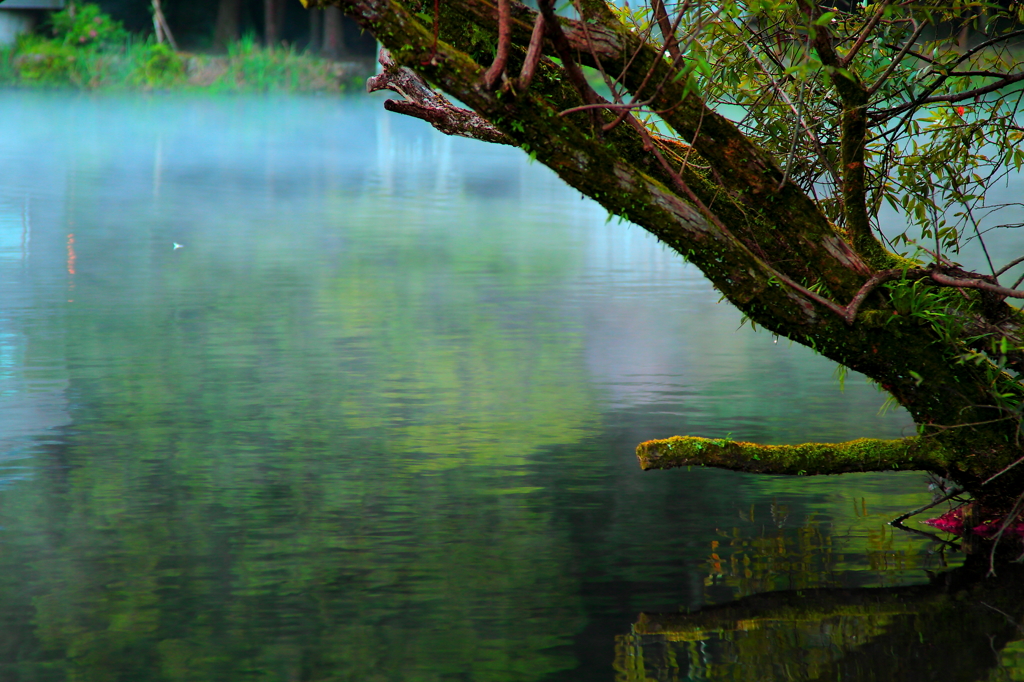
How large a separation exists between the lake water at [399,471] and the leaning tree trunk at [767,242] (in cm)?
49

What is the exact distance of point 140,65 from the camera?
33.0 meters

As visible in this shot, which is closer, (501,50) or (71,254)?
(501,50)

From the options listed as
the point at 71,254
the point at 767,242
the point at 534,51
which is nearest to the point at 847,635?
the point at 767,242

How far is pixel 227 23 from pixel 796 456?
35124 mm

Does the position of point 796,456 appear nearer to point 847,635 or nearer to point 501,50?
point 847,635

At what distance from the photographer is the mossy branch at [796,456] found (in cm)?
443

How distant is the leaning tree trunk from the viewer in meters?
4.16

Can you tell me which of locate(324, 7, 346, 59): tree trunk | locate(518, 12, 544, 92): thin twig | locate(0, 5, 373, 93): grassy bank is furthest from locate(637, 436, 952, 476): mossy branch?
locate(324, 7, 346, 59): tree trunk

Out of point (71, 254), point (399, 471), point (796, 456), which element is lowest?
point (399, 471)

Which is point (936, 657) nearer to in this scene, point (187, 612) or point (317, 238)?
point (187, 612)

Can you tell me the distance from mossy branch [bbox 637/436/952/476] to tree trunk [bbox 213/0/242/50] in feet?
113

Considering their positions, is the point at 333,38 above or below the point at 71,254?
above

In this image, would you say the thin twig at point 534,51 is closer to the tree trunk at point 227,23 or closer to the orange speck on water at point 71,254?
the orange speck on water at point 71,254

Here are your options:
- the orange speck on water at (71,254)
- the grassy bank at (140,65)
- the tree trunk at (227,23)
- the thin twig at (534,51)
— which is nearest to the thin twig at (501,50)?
the thin twig at (534,51)
